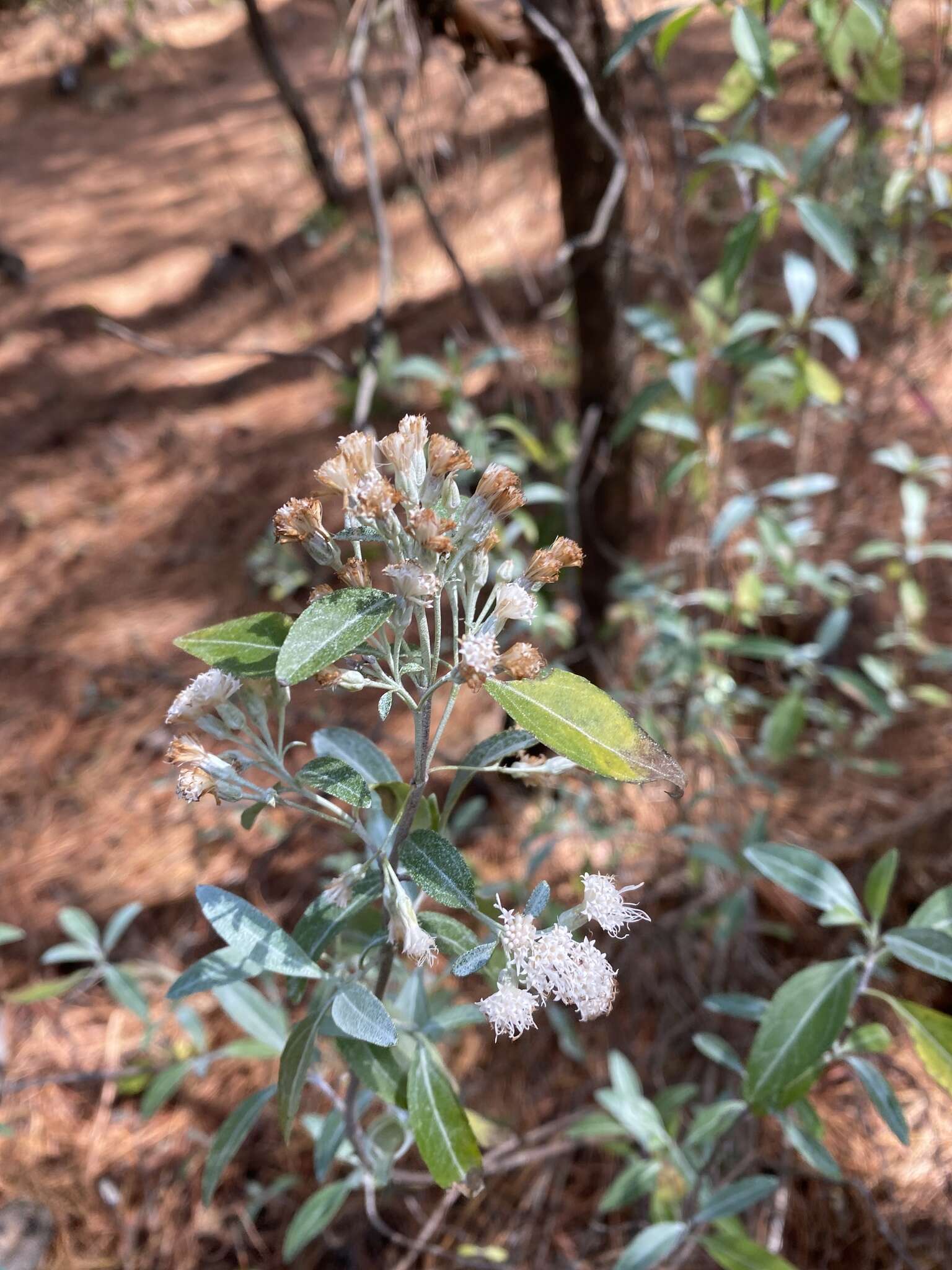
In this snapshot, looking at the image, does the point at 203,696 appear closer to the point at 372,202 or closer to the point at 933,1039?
the point at 933,1039

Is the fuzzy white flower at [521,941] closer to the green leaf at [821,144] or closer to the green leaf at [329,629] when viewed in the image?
the green leaf at [329,629]

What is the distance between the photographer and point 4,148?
663 centimetres

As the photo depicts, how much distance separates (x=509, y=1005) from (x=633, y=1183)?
85 cm

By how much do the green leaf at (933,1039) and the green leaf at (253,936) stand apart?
0.69m

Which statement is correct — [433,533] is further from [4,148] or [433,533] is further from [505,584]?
[4,148]

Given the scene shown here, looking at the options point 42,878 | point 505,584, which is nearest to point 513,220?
point 42,878

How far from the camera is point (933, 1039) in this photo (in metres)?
0.92

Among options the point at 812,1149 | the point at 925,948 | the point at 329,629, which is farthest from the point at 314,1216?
the point at 329,629

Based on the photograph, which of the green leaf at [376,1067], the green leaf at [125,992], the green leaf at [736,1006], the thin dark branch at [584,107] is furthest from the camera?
the green leaf at [125,992]

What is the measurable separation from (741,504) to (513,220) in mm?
2465

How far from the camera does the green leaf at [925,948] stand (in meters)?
0.91

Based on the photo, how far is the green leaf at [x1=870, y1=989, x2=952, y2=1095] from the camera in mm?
899

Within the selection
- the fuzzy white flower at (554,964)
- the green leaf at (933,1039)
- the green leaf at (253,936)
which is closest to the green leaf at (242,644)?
the green leaf at (253,936)

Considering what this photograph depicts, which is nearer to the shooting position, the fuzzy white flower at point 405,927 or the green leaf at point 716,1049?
the fuzzy white flower at point 405,927
